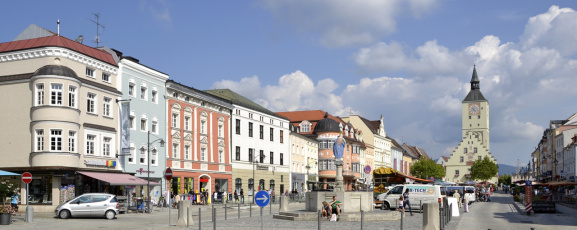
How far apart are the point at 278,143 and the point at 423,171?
6510cm

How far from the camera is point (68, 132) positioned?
40375mm

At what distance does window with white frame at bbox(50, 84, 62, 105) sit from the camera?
3997 cm

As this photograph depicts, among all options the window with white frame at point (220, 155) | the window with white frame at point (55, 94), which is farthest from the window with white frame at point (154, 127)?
the window with white frame at point (55, 94)

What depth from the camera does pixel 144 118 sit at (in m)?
49.8

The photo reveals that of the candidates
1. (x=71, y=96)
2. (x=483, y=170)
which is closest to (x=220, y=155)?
(x=71, y=96)

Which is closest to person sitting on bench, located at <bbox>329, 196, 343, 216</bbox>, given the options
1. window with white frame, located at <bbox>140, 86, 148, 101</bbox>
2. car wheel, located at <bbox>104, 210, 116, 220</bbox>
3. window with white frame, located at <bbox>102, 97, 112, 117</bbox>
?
car wheel, located at <bbox>104, 210, 116, 220</bbox>

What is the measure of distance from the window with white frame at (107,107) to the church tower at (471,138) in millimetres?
120835

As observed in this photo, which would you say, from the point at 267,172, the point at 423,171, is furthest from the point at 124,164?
the point at 423,171

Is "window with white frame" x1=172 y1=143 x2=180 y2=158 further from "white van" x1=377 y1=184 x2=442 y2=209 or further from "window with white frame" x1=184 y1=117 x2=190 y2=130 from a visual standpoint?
"white van" x1=377 y1=184 x2=442 y2=209

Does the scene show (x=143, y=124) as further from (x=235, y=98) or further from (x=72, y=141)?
(x=235, y=98)

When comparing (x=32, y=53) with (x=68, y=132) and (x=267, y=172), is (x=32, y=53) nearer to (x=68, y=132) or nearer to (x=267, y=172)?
(x=68, y=132)

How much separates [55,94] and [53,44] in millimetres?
3361

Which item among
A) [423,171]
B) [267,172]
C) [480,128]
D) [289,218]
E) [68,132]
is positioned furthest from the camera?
[480,128]

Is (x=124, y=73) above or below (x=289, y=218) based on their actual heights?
above
